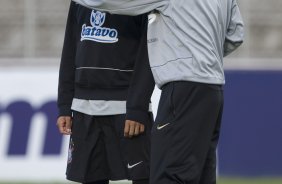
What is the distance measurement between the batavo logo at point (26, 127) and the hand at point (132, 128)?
16.0 feet

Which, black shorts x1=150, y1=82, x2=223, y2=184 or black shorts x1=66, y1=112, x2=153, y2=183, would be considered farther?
black shorts x1=66, y1=112, x2=153, y2=183

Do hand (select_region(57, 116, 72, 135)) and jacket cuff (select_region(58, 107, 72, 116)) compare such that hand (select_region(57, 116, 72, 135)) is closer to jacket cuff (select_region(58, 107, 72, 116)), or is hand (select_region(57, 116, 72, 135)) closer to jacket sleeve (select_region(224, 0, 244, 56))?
jacket cuff (select_region(58, 107, 72, 116))

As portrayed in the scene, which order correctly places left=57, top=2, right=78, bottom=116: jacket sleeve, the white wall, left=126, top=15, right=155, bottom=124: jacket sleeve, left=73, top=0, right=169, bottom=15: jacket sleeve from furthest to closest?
1. the white wall
2. left=57, top=2, right=78, bottom=116: jacket sleeve
3. left=126, top=15, right=155, bottom=124: jacket sleeve
4. left=73, top=0, right=169, bottom=15: jacket sleeve

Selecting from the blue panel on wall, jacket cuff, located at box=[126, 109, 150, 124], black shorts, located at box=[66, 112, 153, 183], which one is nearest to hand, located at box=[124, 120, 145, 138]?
jacket cuff, located at box=[126, 109, 150, 124]

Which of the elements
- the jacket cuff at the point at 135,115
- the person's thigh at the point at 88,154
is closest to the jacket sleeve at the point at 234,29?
the jacket cuff at the point at 135,115

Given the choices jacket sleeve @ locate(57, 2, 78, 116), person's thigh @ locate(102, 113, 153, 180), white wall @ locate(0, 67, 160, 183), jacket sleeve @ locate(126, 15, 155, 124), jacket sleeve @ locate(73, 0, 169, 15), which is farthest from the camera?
white wall @ locate(0, 67, 160, 183)

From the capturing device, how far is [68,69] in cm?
526

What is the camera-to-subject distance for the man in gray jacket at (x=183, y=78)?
14.5ft

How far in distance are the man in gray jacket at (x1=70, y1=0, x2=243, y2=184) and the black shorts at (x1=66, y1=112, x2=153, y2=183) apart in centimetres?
51

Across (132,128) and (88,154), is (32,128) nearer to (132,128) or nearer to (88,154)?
(88,154)

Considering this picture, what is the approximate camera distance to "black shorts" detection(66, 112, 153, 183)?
16.4ft

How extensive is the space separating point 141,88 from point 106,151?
0.53 meters

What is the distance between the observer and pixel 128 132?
482 centimetres

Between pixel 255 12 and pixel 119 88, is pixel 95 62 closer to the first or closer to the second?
pixel 119 88
